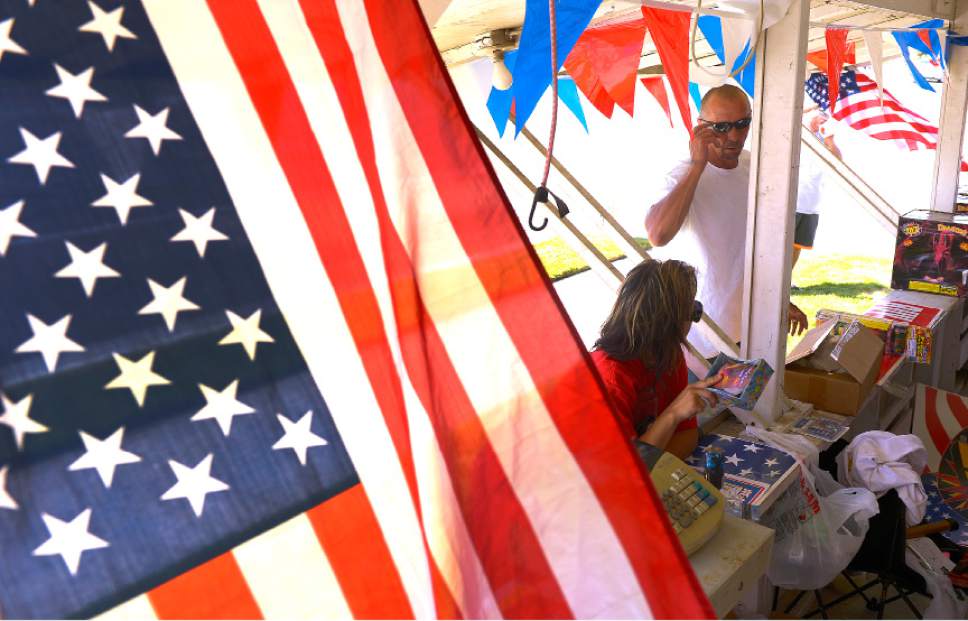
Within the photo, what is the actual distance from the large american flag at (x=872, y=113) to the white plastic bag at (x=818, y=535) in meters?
5.35

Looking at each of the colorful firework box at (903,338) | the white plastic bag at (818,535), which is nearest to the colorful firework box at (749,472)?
the white plastic bag at (818,535)

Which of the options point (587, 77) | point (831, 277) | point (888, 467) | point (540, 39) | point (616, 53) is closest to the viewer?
point (540, 39)

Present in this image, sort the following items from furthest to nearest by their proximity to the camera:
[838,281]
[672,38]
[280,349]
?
[838,281] → [672,38] → [280,349]

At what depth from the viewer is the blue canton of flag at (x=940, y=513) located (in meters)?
2.93

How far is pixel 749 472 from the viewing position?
233 cm

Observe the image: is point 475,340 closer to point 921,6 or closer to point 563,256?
point 921,6

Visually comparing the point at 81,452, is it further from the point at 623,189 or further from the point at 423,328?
the point at 623,189

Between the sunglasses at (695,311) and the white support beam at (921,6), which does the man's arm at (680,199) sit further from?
the white support beam at (921,6)

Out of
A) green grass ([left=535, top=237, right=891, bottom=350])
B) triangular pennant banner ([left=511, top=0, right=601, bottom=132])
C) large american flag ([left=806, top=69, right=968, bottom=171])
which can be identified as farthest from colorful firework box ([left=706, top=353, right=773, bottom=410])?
large american flag ([left=806, top=69, right=968, bottom=171])

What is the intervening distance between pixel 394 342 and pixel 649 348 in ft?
4.92

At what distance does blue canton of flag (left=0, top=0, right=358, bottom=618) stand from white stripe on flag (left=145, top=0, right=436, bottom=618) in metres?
0.02

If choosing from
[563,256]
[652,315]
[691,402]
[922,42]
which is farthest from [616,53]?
[563,256]

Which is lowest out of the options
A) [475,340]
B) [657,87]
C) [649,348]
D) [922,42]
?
[649,348]

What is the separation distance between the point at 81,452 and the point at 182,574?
6.1 inches
